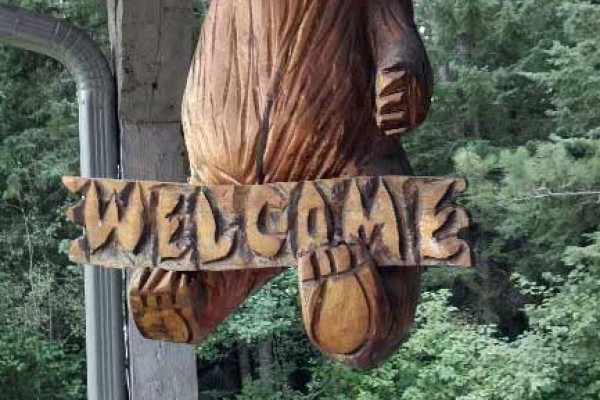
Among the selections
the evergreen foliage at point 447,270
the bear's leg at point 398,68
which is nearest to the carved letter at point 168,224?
the bear's leg at point 398,68

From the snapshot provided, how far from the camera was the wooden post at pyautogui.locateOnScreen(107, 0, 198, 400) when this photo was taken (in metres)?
1.26

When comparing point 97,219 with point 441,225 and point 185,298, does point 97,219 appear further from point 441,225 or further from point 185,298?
point 441,225

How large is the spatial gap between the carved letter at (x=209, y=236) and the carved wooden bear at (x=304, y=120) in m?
0.02

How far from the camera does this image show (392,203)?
387 millimetres

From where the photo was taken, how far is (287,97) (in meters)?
0.43

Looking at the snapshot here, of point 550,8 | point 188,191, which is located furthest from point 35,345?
point 188,191

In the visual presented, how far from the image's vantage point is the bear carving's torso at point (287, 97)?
0.42m

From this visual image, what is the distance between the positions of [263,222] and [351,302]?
5 centimetres

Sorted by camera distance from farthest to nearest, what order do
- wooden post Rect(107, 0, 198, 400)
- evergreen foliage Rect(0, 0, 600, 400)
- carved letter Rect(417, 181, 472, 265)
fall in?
evergreen foliage Rect(0, 0, 600, 400), wooden post Rect(107, 0, 198, 400), carved letter Rect(417, 181, 472, 265)

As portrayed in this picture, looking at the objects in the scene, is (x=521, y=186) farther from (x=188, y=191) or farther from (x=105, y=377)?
(x=188, y=191)

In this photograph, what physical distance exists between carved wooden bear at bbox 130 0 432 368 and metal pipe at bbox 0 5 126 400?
3.01 feet

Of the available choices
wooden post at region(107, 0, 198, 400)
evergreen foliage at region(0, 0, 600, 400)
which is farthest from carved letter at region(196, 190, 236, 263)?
evergreen foliage at region(0, 0, 600, 400)

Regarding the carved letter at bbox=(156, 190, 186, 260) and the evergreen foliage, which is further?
the evergreen foliage

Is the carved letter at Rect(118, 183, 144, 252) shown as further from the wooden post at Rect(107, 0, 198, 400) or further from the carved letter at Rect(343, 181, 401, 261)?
the wooden post at Rect(107, 0, 198, 400)
